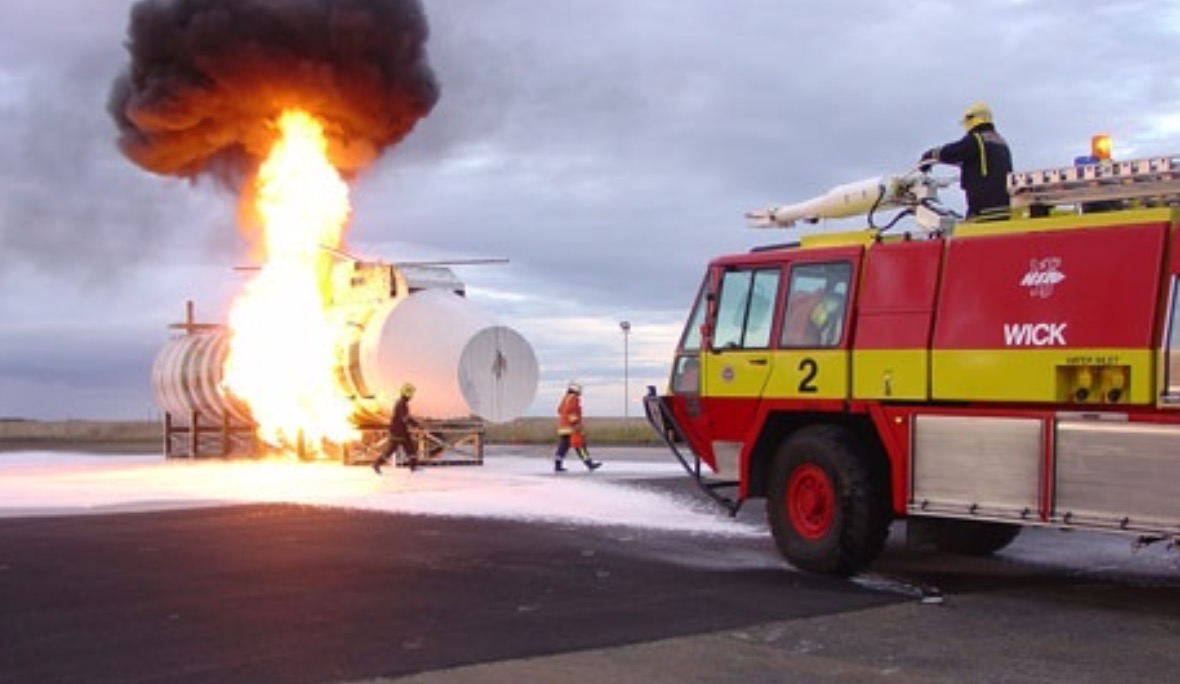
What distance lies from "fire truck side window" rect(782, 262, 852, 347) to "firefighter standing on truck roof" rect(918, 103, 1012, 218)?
4.34 ft

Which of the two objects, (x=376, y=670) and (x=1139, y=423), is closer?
(x=376, y=670)

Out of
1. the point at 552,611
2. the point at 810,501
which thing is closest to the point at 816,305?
the point at 810,501

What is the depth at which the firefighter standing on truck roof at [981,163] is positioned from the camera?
36.8ft

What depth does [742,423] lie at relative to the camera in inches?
464

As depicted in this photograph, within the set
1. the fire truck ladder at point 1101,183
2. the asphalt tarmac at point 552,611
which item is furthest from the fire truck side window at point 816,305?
the asphalt tarmac at point 552,611

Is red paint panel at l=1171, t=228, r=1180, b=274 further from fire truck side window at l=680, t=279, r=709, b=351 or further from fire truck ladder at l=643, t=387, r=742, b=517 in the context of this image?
fire truck ladder at l=643, t=387, r=742, b=517

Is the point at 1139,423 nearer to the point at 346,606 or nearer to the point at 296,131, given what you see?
the point at 346,606

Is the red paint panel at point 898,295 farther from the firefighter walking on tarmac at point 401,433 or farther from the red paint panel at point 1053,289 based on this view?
the firefighter walking on tarmac at point 401,433

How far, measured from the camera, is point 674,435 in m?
12.6

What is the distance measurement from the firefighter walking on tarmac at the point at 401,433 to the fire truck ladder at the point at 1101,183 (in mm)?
14197

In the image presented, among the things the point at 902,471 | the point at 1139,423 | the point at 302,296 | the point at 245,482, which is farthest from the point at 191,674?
the point at 302,296

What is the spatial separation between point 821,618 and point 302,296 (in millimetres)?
18356

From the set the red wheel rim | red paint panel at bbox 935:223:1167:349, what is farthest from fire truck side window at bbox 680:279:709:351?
red paint panel at bbox 935:223:1167:349

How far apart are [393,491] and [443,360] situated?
4.81 metres
